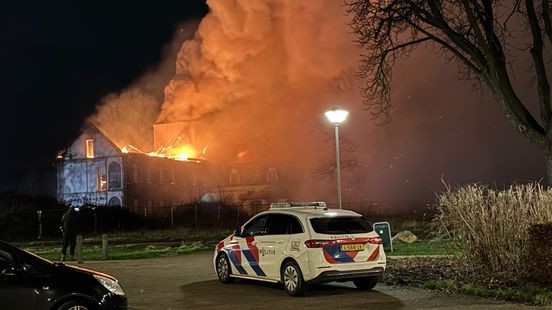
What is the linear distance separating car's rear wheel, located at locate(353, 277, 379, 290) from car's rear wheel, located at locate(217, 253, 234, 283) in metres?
3.04

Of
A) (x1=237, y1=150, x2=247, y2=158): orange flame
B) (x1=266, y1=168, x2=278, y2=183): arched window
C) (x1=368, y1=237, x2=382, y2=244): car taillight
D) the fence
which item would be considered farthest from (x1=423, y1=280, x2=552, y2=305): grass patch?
(x1=237, y1=150, x2=247, y2=158): orange flame

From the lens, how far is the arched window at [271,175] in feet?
194

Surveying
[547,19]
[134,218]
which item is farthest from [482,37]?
[134,218]

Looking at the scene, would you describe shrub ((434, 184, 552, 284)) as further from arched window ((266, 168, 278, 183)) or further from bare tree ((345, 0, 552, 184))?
arched window ((266, 168, 278, 183))

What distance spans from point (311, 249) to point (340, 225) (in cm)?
92

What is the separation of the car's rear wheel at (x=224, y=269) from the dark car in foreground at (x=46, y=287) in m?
5.61

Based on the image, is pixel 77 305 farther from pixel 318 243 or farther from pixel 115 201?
pixel 115 201

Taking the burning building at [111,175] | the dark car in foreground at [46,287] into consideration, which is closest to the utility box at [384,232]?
the dark car in foreground at [46,287]

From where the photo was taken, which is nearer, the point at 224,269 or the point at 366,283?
the point at 366,283

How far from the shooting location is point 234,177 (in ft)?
208

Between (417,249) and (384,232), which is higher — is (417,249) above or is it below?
below

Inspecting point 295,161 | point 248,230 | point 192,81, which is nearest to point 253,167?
point 295,161

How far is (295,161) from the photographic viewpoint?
189 ft

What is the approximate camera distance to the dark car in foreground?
331 inches
